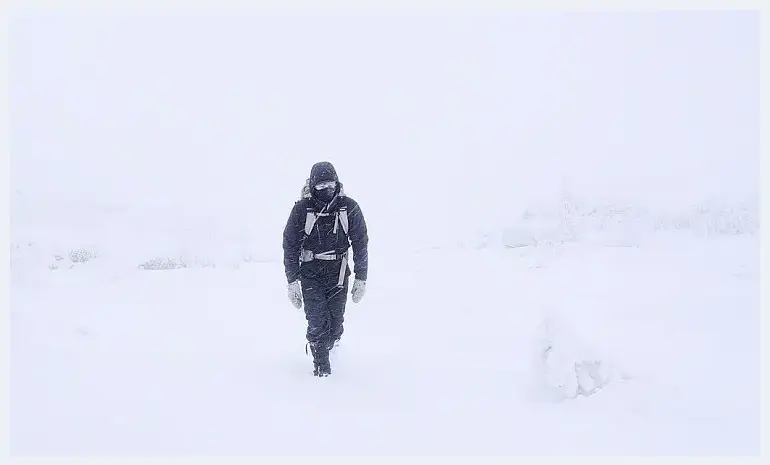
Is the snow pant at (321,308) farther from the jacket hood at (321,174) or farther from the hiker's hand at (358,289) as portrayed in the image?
the jacket hood at (321,174)

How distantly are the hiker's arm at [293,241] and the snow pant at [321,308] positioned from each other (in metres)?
0.14

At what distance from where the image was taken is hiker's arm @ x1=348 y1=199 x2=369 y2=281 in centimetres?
515

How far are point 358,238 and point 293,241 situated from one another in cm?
61

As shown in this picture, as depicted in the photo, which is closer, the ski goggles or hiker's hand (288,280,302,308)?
the ski goggles

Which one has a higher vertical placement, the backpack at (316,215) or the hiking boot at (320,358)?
the backpack at (316,215)

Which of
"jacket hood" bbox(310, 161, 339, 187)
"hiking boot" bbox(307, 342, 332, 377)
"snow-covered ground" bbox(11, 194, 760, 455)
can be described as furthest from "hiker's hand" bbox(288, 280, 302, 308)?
"jacket hood" bbox(310, 161, 339, 187)

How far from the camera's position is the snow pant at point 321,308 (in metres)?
5.16

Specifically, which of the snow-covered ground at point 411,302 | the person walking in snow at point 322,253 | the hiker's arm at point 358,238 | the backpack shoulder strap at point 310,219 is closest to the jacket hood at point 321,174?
the person walking in snow at point 322,253

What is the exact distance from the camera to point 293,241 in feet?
16.6

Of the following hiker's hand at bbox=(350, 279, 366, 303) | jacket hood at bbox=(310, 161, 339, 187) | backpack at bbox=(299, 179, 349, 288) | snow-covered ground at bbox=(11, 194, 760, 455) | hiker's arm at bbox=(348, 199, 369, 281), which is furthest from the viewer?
hiker's hand at bbox=(350, 279, 366, 303)

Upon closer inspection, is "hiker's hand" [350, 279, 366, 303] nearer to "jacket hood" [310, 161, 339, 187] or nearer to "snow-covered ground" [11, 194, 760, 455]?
"snow-covered ground" [11, 194, 760, 455]

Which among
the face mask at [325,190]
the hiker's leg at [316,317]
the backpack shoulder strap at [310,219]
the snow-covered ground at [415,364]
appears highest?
the face mask at [325,190]

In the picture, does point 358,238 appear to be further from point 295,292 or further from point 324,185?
point 295,292

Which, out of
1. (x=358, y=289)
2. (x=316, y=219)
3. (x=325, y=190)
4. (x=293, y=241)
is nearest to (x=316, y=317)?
(x=358, y=289)
